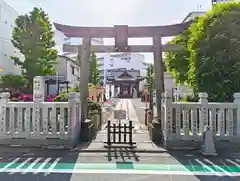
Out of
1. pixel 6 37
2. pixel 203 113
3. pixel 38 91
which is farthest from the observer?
pixel 6 37

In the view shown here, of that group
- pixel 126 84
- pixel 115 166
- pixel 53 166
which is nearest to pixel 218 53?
pixel 115 166

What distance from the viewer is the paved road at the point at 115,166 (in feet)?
16.6

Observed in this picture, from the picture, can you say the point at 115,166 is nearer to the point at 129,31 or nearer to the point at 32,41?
the point at 129,31

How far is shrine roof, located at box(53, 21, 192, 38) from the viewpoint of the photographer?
8180mm

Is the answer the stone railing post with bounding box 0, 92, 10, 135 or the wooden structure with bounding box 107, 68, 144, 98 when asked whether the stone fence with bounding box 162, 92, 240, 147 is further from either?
the wooden structure with bounding box 107, 68, 144, 98

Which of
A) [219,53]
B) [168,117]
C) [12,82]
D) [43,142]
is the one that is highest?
[219,53]

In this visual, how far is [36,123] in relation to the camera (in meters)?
7.19

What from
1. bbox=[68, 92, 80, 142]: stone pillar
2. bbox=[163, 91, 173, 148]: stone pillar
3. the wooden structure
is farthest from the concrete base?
the wooden structure

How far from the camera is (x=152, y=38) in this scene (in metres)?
8.51

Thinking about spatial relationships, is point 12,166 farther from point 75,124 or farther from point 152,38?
point 152,38

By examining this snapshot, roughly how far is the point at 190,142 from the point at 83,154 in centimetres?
291

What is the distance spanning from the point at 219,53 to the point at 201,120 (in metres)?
2.12

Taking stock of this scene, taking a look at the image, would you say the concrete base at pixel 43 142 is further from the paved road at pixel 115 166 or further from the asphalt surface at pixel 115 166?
the paved road at pixel 115 166

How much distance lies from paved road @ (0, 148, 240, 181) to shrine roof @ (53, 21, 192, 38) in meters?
3.67
